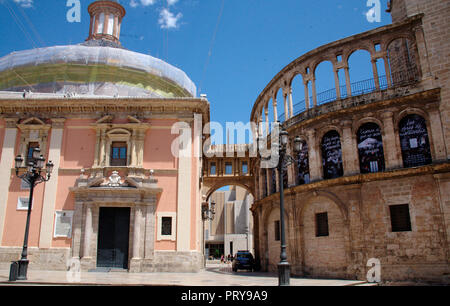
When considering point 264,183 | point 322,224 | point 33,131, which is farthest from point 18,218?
point 322,224

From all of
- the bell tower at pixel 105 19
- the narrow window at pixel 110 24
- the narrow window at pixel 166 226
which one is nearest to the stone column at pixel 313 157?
the narrow window at pixel 166 226

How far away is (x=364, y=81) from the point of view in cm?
2025

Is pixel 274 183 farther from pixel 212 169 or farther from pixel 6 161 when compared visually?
pixel 6 161

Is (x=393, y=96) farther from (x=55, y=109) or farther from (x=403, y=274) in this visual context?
(x=55, y=109)

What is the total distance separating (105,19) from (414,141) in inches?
1100

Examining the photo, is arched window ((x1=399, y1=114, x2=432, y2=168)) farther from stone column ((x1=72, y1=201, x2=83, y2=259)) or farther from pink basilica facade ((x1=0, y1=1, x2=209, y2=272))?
stone column ((x1=72, y1=201, x2=83, y2=259))

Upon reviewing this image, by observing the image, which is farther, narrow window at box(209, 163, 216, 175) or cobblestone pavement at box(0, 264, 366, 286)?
narrow window at box(209, 163, 216, 175)

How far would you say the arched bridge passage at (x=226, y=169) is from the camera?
3531cm

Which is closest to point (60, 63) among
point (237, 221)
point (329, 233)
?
point (329, 233)

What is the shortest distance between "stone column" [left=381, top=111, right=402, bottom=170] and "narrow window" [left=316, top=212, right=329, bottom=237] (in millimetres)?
4264

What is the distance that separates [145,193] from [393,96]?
45.5 ft

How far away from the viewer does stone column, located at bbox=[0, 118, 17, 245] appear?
20969 millimetres

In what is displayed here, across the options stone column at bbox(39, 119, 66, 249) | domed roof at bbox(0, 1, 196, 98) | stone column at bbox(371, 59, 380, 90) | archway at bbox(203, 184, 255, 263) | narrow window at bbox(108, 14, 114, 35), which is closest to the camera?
stone column at bbox(371, 59, 380, 90)

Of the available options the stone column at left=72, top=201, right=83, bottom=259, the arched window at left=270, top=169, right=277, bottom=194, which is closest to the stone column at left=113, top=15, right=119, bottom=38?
the stone column at left=72, top=201, right=83, bottom=259
